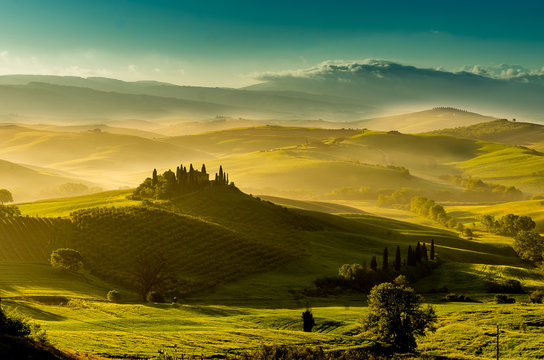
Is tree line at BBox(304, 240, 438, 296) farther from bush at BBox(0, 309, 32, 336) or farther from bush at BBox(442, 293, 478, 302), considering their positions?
bush at BBox(0, 309, 32, 336)

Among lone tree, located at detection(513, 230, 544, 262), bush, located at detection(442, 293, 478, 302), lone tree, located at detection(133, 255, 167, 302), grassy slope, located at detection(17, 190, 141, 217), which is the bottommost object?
bush, located at detection(442, 293, 478, 302)

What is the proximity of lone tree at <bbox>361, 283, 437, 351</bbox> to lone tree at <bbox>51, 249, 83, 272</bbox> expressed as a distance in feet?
216

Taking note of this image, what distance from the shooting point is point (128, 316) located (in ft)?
283

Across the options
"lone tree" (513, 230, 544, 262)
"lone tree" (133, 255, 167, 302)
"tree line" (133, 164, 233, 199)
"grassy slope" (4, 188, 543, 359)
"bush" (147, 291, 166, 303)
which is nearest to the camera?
"grassy slope" (4, 188, 543, 359)

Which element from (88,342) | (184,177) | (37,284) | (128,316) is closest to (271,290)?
(128,316)

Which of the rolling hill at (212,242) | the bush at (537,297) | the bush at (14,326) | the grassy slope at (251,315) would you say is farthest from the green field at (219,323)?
the rolling hill at (212,242)

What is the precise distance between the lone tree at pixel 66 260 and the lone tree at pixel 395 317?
216 feet

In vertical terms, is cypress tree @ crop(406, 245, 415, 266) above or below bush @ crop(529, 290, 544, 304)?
above

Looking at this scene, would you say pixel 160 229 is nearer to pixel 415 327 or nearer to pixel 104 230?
pixel 104 230

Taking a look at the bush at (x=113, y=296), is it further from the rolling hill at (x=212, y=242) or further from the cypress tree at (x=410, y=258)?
the cypress tree at (x=410, y=258)

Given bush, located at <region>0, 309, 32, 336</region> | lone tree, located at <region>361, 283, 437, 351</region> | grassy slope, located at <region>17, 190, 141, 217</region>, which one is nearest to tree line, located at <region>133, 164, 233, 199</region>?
grassy slope, located at <region>17, 190, 141, 217</region>

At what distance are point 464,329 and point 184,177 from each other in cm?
12349

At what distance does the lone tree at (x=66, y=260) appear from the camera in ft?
379

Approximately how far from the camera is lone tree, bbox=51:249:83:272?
116 m
